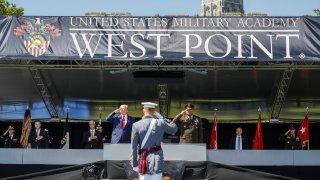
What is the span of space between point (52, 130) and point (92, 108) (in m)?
1.25

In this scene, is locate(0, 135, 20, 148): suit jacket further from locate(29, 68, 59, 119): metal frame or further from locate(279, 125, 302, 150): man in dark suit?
locate(279, 125, 302, 150): man in dark suit

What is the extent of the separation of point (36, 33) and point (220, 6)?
405 ft

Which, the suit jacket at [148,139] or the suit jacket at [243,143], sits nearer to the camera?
the suit jacket at [148,139]

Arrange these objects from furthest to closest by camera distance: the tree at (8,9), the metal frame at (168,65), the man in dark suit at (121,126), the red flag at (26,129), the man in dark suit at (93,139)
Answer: the tree at (8,9), the red flag at (26,129), the metal frame at (168,65), the man in dark suit at (93,139), the man in dark suit at (121,126)

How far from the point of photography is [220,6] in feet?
440

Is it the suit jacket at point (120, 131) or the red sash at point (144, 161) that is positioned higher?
the suit jacket at point (120, 131)

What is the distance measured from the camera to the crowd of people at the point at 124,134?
11.3 metres

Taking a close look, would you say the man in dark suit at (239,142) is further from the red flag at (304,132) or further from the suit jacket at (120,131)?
the suit jacket at (120,131)

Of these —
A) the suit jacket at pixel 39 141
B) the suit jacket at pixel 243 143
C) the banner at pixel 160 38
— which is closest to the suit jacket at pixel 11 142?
the suit jacket at pixel 39 141

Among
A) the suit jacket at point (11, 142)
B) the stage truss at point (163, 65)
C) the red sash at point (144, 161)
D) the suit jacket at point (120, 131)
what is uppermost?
the stage truss at point (163, 65)

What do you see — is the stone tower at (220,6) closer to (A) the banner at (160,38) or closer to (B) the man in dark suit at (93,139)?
(B) the man in dark suit at (93,139)

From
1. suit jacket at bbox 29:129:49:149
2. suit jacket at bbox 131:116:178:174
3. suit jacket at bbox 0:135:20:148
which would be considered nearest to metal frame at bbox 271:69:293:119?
suit jacket at bbox 29:129:49:149

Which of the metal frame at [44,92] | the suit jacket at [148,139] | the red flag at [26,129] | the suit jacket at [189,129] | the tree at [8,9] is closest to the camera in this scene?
the suit jacket at [148,139]

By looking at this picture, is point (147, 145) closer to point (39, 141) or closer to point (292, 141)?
point (39, 141)
